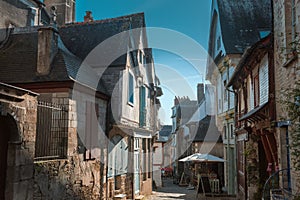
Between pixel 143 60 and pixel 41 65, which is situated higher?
pixel 143 60

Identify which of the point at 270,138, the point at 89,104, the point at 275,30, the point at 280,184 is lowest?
the point at 280,184

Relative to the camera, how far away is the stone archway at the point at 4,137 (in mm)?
5426

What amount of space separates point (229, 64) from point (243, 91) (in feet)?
10.3

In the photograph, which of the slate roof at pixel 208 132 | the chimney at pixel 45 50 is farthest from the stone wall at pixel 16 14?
the slate roof at pixel 208 132

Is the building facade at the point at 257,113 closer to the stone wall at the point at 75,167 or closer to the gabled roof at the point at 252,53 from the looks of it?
the gabled roof at the point at 252,53

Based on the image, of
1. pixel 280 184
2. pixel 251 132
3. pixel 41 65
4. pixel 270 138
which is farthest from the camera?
pixel 251 132

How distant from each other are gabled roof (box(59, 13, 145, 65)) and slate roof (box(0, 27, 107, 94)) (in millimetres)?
1782

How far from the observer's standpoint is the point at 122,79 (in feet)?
36.5

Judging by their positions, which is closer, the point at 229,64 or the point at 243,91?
the point at 243,91

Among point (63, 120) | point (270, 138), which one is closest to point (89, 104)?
point (63, 120)

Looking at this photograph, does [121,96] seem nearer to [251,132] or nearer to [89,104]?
[89,104]

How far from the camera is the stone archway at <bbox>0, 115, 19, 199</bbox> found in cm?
543

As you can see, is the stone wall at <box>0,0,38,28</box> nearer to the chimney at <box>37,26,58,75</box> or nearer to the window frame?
the chimney at <box>37,26,58,75</box>

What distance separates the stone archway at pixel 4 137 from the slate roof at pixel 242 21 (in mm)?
10802
